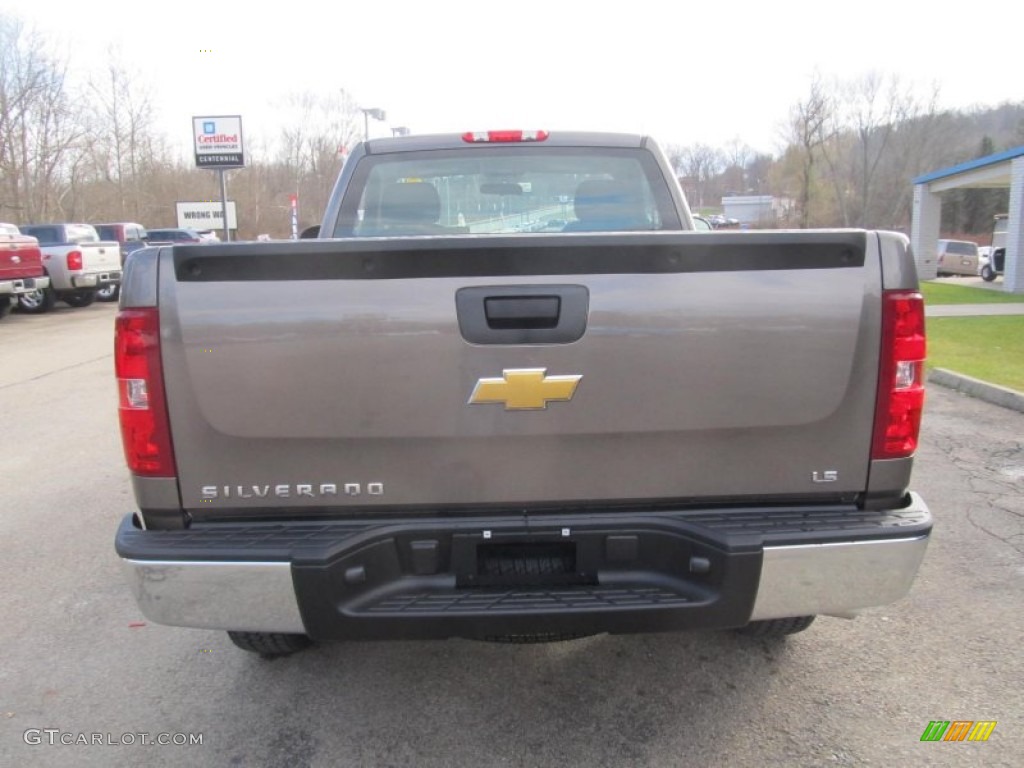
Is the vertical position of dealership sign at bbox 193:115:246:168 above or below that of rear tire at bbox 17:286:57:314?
above

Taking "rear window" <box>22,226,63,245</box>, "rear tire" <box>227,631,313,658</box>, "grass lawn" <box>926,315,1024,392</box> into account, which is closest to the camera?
"rear tire" <box>227,631,313,658</box>

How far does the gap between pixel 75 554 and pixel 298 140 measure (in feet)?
210

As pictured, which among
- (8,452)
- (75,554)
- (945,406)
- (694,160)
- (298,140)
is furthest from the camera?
(298,140)

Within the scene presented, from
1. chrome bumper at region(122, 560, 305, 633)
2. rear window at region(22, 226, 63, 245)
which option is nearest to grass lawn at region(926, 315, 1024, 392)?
chrome bumper at region(122, 560, 305, 633)

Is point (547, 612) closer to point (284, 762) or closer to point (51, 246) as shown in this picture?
point (284, 762)

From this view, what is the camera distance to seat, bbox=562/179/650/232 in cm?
379

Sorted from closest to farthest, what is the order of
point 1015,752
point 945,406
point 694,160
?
point 1015,752
point 945,406
point 694,160

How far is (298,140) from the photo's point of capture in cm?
6288

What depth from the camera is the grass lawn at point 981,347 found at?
8852 millimetres

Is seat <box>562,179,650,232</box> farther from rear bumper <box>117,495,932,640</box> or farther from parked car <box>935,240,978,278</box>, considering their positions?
parked car <box>935,240,978,278</box>

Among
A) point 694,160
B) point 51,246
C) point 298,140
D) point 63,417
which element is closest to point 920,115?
point 694,160

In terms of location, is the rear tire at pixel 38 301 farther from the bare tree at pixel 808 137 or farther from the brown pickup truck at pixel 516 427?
the bare tree at pixel 808 137

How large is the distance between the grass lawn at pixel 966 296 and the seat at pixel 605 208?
660 inches

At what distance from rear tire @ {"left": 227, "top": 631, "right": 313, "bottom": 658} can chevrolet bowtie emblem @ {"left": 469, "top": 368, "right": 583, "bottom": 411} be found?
138cm
